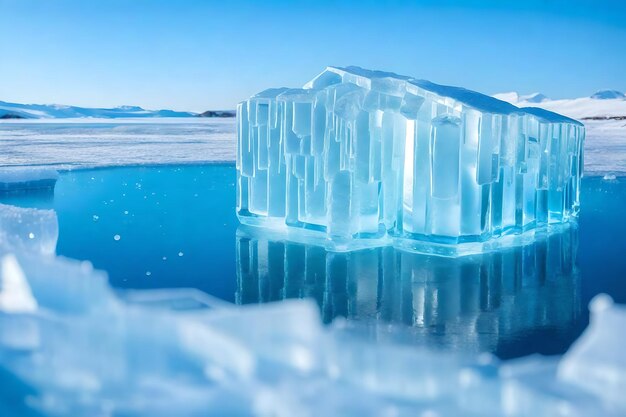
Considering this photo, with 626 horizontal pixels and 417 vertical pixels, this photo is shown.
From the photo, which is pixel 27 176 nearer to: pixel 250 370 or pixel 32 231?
pixel 32 231

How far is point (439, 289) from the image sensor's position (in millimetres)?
3279

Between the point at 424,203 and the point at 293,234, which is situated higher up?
the point at 424,203

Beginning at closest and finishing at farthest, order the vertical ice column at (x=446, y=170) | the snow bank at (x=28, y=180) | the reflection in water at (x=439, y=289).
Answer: the reflection in water at (x=439, y=289)
the vertical ice column at (x=446, y=170)
the snow bank at (x=28, y=180)

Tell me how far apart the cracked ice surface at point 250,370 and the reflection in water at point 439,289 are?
244 millimetres

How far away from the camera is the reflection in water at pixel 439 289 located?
262 cm

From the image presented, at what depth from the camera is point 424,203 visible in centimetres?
408

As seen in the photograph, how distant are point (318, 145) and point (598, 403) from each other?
280 cm

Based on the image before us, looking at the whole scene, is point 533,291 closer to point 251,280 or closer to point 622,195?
point 251,280

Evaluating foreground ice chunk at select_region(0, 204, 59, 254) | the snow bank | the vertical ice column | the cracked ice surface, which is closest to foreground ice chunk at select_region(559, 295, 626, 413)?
the cracked ice surface

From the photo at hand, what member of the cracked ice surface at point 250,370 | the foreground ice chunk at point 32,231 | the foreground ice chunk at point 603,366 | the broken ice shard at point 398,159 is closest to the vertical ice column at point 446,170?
the broken ice shard at point 398,159

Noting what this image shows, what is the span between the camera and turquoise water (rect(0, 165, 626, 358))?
2707 mm

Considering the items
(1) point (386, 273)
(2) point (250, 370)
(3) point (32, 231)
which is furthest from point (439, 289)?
(3) point (32, 231)

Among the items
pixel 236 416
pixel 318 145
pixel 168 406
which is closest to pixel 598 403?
pixel 236 416

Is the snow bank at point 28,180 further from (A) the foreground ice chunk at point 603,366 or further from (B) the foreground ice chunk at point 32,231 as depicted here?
(A) the foreground ice chunk at point 603,366
